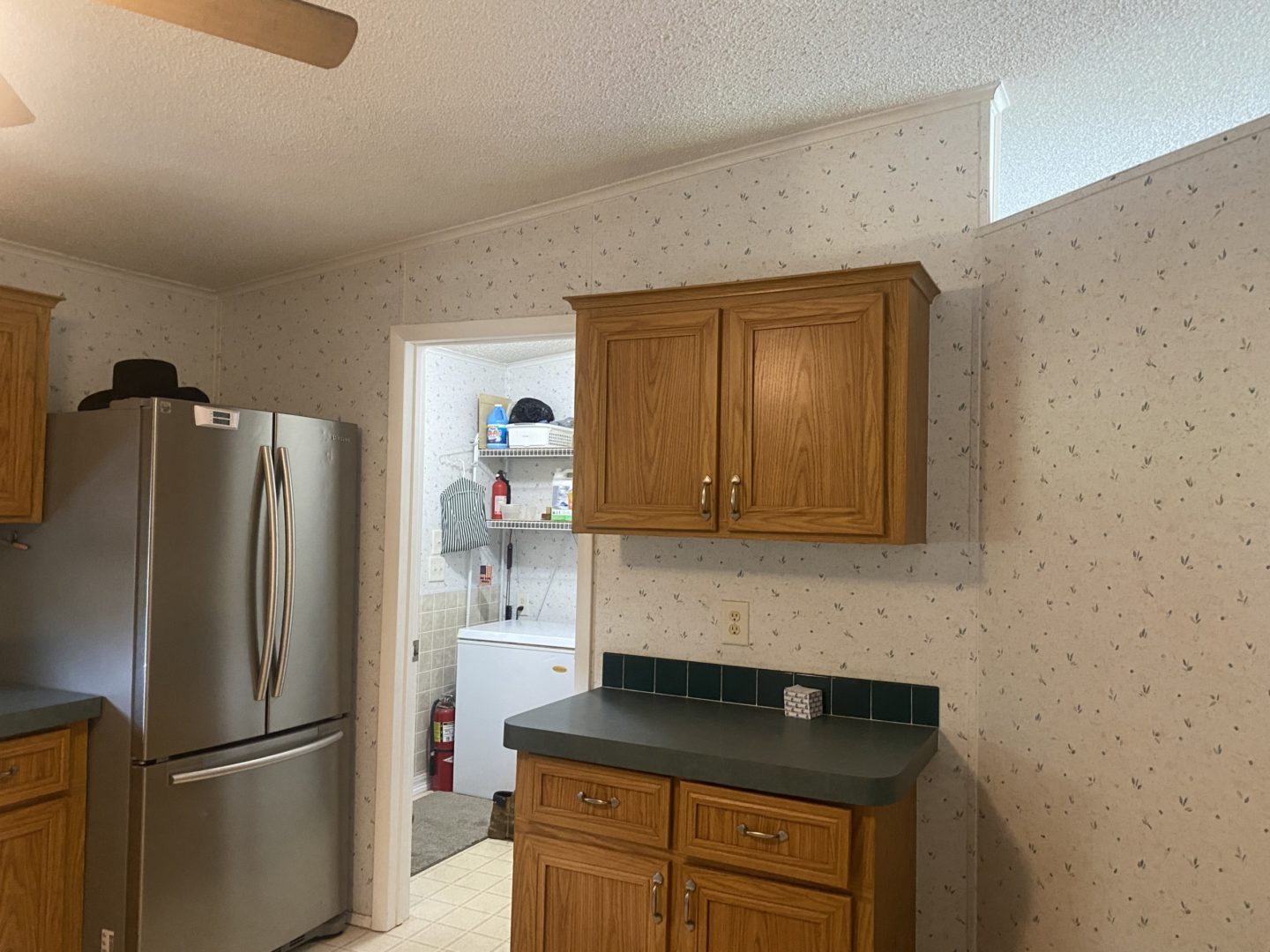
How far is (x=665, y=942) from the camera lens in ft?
6.86

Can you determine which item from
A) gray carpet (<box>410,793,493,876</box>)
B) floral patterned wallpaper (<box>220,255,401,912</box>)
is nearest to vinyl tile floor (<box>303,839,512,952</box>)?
gray carpet (<box>410,793,493,876</box>)

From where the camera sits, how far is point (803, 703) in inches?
96.3

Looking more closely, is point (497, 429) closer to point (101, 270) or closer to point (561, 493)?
point (561, 493)

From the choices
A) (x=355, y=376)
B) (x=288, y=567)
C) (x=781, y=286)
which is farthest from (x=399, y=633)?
(x=781, y=286)

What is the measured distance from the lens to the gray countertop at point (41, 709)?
2467 millimetres

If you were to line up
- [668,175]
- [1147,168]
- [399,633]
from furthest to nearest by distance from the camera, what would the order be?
[399,633] < [668,175] < [1147,168]

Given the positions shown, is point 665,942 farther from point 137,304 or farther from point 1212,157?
point 137,304

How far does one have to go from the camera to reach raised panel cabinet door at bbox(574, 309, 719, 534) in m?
2.40

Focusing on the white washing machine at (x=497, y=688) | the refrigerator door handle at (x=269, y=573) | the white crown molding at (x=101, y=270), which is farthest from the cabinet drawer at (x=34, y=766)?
the white washing machine at (x=497, y=688)

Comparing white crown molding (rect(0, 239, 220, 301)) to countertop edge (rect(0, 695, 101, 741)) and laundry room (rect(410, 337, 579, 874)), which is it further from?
countertop edge (rect(0, 695, 101, 741))

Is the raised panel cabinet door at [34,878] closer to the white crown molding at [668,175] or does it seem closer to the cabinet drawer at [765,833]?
the cabinet drawer at [765,833]

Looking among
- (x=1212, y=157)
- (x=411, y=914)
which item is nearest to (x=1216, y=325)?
(x=1212, y=157)

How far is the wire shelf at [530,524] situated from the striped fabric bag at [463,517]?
113 mm

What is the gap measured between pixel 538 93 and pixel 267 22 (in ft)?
3.03
